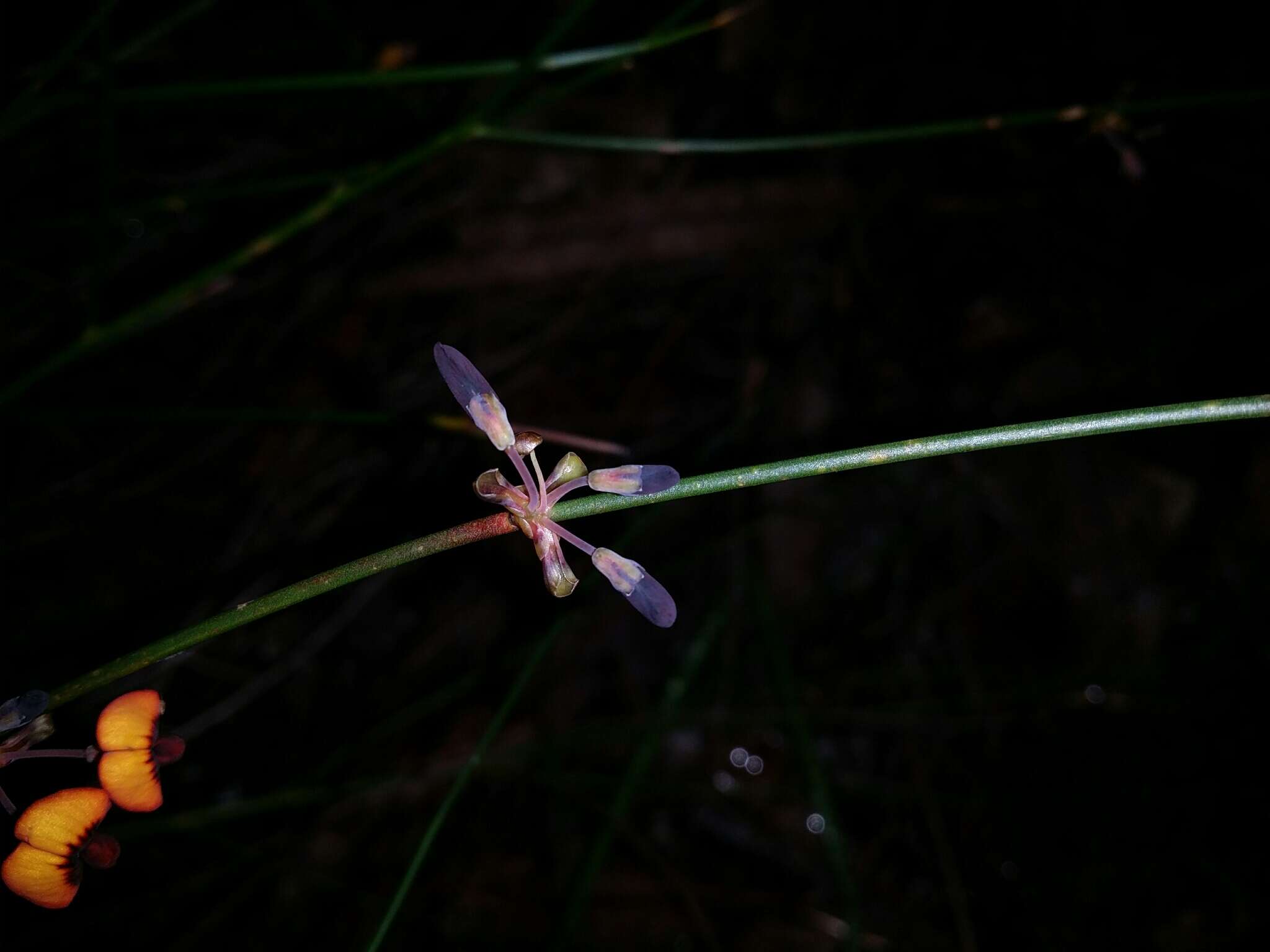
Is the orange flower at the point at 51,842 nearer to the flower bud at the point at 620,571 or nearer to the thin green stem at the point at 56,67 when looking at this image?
the flower bud at the point at 620,571

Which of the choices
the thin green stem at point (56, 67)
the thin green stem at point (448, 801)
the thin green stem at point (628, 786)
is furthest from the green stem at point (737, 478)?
the thin green stem at point (628, 786)

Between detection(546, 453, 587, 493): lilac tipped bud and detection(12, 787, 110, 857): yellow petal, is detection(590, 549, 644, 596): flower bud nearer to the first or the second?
detection(546, 453, 587, 493): lilac tipped bud

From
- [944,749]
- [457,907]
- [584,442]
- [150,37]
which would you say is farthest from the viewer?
[944,749]

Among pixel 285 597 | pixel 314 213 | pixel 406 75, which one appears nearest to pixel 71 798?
pixel 285 597

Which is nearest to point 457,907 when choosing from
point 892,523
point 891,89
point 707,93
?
point 892,523

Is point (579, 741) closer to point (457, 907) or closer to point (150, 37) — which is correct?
point (457, 907)

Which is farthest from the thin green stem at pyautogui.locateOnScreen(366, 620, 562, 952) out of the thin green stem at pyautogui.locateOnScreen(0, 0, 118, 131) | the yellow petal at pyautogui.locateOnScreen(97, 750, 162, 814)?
the thin green stem at pyautogui.locateOnScreen(0, 0, 118, 131)

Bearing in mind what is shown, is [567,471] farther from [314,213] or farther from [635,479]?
[314,213]
